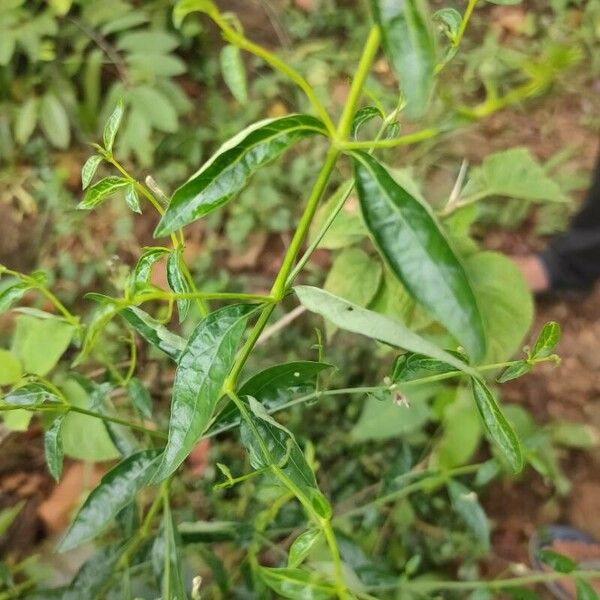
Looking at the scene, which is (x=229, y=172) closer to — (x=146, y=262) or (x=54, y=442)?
(x=146, y=262)

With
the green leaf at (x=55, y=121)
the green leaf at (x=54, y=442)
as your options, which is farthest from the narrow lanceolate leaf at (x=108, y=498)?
the green leaf at (x=55, y=121)

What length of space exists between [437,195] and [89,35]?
1196 mm

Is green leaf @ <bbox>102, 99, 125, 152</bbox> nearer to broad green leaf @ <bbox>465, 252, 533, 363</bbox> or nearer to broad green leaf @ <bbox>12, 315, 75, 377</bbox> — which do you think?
broad green leaf @ <bbox>12, 315, 75, 377</bbox>

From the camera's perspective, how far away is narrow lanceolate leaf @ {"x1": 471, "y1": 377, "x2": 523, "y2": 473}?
2.03 ft

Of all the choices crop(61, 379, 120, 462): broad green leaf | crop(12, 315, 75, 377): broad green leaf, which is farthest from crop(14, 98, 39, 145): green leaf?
crop(61, 379, 120, 462): broad green leaf

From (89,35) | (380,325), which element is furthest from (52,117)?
(380,325)

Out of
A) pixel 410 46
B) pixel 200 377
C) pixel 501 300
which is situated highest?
pixel 410 46

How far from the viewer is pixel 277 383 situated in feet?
2.55

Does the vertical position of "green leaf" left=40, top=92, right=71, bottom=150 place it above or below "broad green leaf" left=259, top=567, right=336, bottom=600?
below

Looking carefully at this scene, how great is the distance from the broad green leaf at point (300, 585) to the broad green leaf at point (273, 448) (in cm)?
8

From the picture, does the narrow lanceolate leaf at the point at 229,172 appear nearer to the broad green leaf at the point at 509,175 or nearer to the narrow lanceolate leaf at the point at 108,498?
the narrow lanceolate leaf at the point at 108,498

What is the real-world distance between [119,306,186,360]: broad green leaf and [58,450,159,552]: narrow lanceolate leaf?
153 millimetres

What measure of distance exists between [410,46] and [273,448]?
16.4 inches

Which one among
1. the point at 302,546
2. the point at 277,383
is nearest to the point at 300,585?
the point at 302,546
